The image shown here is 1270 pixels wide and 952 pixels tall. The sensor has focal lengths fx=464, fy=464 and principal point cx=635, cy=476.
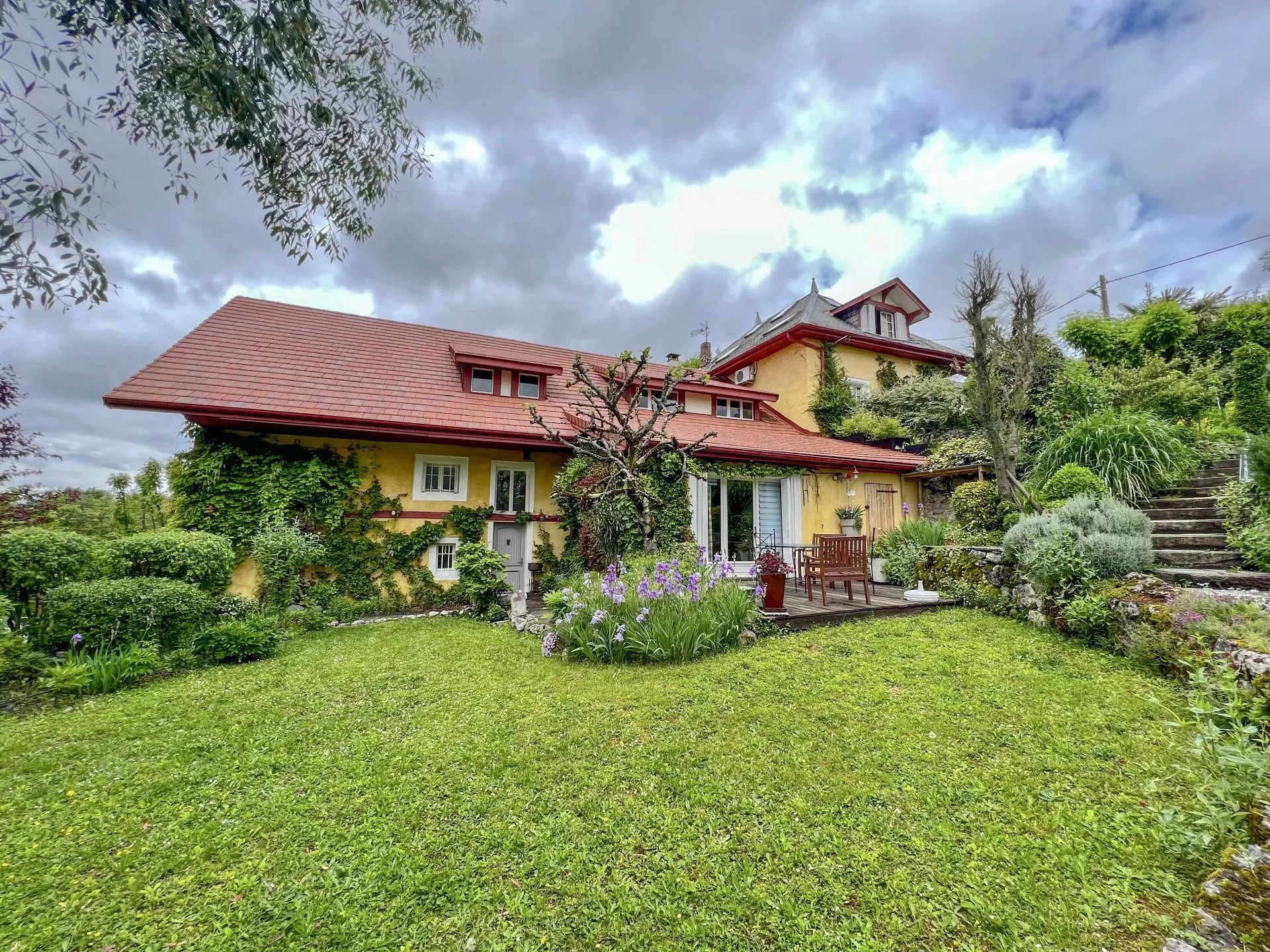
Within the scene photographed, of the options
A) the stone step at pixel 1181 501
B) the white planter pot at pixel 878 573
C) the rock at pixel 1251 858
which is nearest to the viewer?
the rock at pixel 1251 858

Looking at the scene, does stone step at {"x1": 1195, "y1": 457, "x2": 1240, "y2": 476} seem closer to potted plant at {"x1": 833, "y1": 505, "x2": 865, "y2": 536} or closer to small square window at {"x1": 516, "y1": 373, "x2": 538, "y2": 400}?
potted plant at {"x1": 833, "y1": 505, "x2": 865, "y2": 536}

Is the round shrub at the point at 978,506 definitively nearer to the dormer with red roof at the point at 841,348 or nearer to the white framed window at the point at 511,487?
the dormer with red roof at the point at 841,348

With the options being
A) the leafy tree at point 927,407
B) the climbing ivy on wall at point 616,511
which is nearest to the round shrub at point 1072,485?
the climbing ivy on wall at point 616,511

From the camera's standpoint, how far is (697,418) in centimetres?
1209

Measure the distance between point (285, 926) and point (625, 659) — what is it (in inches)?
136

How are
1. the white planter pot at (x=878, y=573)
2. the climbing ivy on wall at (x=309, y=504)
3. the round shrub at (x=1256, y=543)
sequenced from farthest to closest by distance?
the white planter pot at (x=878, y=573) → the climbing ivy on wall at (x=309, y=504) → the round shrub at (x=1256, y=543)

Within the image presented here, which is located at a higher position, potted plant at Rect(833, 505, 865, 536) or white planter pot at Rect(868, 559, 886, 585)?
potted plant at Rect(833, 505, 865, 536)

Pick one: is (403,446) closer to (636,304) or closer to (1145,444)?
(1145,444)

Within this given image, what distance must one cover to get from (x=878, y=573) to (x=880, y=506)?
326 cm

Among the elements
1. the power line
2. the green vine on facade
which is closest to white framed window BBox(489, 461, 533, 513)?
the green vine on facade

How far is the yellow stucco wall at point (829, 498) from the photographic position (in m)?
10.7

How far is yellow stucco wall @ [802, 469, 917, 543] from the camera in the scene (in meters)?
10.7

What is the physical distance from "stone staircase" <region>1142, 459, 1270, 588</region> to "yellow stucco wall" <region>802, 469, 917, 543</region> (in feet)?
16.3

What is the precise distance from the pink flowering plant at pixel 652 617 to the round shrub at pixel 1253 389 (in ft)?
33.7
